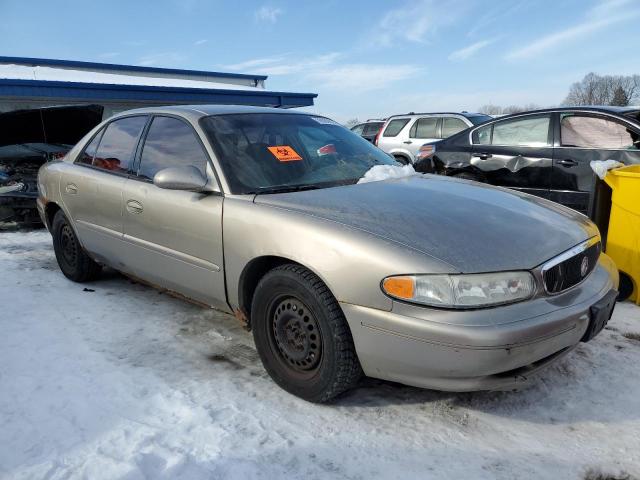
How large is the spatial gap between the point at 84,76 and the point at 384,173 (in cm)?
1821

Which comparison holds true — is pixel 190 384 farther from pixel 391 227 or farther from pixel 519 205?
pixel 519 205

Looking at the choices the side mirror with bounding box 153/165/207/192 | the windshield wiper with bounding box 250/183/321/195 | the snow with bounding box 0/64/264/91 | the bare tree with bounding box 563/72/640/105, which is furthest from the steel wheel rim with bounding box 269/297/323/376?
the bare tree with bounding box 563/72/640/105

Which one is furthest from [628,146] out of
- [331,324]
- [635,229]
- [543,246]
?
[331,324]

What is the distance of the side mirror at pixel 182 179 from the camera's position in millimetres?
2914

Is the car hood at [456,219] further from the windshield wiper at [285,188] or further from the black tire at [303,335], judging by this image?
the black tire at [303,335]

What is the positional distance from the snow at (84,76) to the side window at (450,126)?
35.3 ft

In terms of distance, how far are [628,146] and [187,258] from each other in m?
4.38

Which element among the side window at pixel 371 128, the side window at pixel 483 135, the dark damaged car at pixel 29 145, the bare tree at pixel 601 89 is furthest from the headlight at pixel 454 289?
the bare tree at pixel 601 89

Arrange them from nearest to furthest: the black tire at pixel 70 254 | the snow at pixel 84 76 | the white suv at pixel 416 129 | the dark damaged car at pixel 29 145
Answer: the black tire at pixel 70 254 < the dark damaged car at pixel 29 145 < the white suv at pixel 416 129 < the snow at pixel 84 76

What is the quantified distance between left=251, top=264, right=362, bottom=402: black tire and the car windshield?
0.63 metres

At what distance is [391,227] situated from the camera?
2.41 metres

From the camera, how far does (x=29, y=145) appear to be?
7.33 m

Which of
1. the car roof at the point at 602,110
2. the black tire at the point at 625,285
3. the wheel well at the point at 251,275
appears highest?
the car roof at the point at 602,110

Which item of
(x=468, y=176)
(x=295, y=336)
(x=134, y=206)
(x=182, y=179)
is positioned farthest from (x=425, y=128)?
(x=295, y=336)
